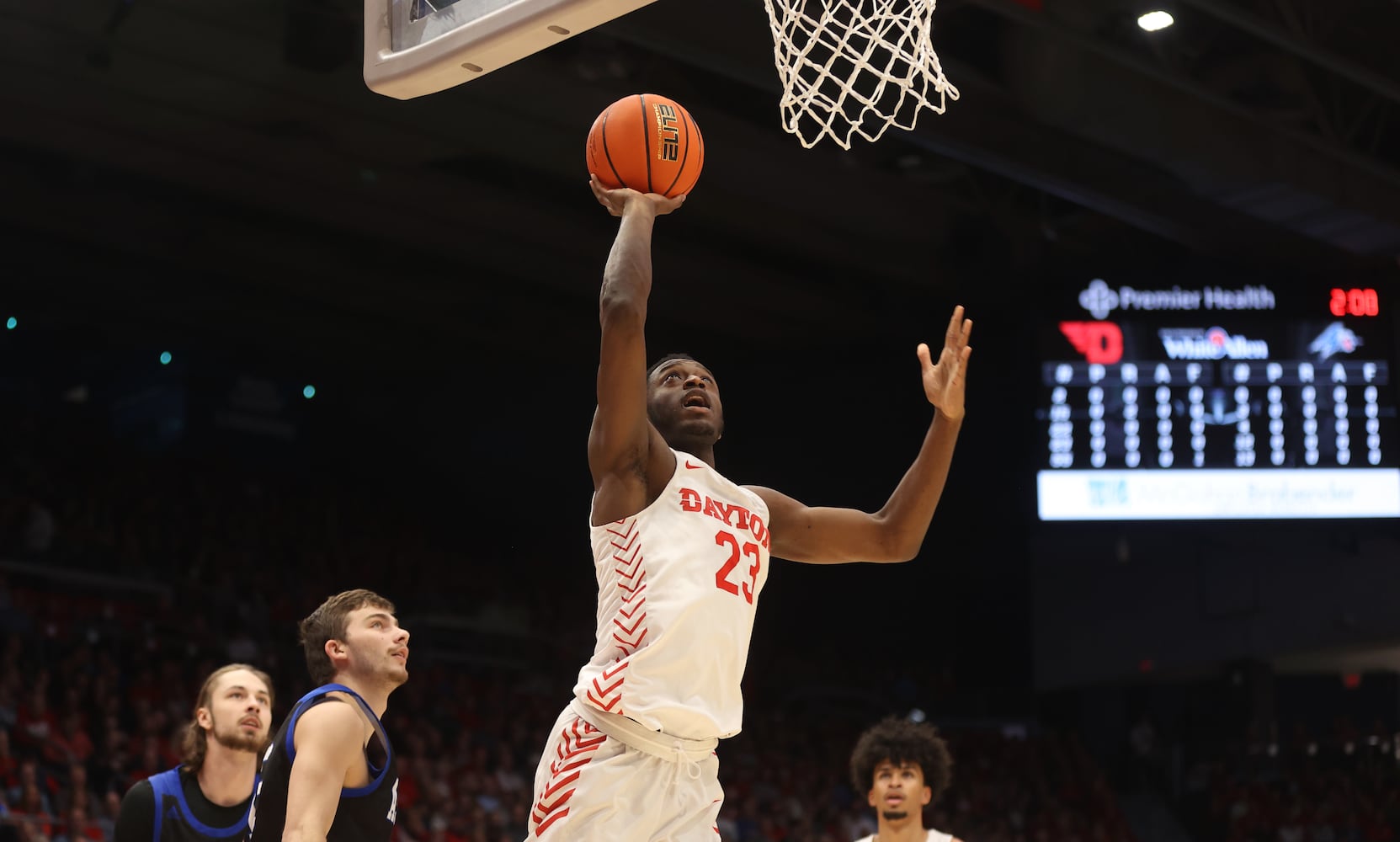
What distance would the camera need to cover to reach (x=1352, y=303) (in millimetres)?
11062

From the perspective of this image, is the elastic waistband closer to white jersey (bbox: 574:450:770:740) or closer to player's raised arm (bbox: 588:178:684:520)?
white jersey (bbox: 574:450:770:740)

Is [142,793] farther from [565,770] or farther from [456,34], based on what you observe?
[456,34]

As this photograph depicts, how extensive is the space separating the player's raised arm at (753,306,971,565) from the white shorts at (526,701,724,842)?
0.65m

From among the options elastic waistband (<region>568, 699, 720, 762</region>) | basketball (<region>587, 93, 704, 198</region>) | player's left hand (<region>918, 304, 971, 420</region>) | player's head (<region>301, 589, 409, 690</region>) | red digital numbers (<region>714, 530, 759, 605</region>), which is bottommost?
elastic waistband (<region>568, 699, 720, 762</region>)

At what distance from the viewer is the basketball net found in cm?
460

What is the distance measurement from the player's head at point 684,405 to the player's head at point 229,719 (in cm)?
188

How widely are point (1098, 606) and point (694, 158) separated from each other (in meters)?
14.0

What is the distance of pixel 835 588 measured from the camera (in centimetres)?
1848

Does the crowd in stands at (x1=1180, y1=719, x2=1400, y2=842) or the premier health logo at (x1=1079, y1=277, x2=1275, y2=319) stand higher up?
the premier health logo at (x1=1079, y1=277, x2=1275, y2=319)

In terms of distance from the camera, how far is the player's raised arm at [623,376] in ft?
10.3

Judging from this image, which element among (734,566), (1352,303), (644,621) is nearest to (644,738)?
(644,621)

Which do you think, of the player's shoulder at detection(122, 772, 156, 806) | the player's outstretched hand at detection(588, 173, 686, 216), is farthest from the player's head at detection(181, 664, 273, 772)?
the player's outstretched hand at detection(588, 173, 686, 216)

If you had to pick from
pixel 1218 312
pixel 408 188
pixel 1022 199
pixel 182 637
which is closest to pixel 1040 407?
pixel 1218 312

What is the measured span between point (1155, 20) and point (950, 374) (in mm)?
7438
